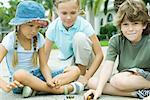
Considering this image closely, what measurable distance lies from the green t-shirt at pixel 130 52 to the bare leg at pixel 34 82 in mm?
457

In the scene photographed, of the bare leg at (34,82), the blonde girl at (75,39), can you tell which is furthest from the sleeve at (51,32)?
the bare leg at (34,82)

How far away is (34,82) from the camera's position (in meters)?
2.77

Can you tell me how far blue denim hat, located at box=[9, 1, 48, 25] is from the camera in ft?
9.19

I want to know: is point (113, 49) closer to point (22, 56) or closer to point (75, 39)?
point (75, 39)

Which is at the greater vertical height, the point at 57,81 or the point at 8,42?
the point at 8,42

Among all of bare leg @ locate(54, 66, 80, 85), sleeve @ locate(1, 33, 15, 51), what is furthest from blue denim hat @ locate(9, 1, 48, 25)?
bare leg @ locate(54, 66, 80, 85)

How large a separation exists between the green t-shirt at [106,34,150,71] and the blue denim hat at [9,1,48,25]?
611 millimetres

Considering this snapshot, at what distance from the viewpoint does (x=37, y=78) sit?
2.80 m

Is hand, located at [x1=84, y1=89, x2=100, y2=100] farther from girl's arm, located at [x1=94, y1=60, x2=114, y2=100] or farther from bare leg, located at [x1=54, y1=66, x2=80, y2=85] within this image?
bare leg, located at [x1=54, y1=66, x2=80, y2=85]

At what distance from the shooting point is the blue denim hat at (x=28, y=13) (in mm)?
2802

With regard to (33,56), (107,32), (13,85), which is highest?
Result: (33,56)

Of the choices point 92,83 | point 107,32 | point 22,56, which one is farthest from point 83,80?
point 107,32

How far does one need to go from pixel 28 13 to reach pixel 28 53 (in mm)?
345

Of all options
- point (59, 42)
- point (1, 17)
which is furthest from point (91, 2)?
point (59, 42)
